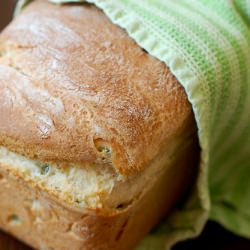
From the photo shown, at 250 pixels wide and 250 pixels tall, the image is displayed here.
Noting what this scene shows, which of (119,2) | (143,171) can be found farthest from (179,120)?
(119,2)

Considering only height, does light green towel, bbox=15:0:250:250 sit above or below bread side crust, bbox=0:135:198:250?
above

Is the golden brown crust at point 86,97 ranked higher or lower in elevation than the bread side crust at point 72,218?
higher

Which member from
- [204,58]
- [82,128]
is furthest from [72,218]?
[204,58]

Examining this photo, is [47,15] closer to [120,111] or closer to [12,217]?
[120,111]

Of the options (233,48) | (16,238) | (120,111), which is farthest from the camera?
(16,238)
